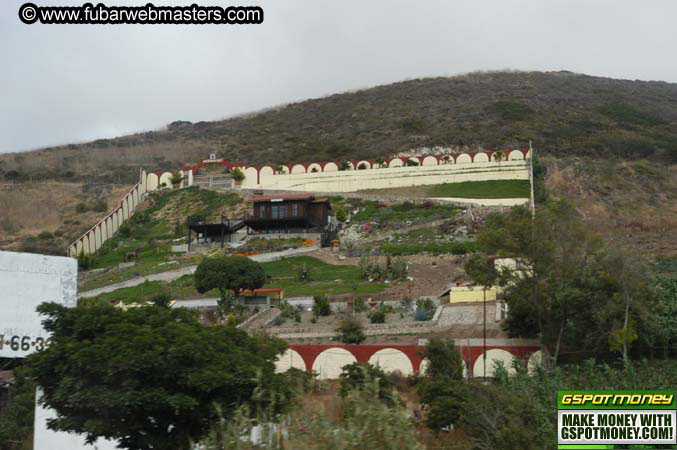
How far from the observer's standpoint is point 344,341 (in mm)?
25344

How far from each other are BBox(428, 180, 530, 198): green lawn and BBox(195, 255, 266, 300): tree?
2255cm

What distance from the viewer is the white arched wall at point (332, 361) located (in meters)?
22.8

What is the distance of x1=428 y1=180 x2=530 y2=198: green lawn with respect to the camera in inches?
2025

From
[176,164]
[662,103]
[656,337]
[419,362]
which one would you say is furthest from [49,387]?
[662,103]

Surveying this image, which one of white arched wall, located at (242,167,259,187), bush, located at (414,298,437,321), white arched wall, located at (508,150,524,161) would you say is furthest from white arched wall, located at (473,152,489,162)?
bush, located at (414,298,437,321)

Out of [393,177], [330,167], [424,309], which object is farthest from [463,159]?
[424,309]

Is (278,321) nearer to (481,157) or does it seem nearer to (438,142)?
(481,157)

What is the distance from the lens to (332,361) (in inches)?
901

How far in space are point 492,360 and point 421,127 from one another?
61414 millimetres

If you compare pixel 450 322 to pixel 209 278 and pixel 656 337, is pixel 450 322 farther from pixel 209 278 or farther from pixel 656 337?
pixel 209 278

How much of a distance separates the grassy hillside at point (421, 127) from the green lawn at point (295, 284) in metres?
30.6

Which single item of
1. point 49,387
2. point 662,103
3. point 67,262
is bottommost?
point 49,387

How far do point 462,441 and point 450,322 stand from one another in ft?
36.3

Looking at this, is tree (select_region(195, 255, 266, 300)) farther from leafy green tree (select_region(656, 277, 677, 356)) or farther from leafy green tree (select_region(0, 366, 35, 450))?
leafy green tree (select_region(656, 277, 677, 356))
